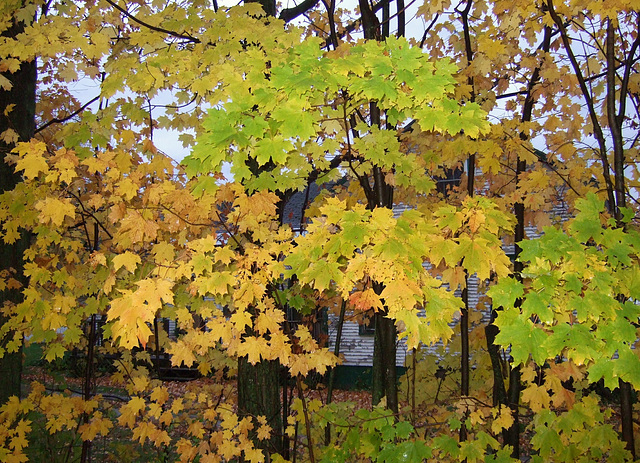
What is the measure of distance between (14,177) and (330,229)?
17.1 ft

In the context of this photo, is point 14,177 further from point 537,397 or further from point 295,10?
point 537,397

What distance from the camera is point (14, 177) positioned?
6.24 meters

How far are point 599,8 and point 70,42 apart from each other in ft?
17.0

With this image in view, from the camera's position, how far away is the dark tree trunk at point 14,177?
609 centimetres

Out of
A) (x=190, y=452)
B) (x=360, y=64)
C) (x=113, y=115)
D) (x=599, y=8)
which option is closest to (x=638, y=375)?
(x=360, y=64)

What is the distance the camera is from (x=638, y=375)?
256 cm

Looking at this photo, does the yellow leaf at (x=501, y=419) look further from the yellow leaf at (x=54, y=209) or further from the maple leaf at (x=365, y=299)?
the yellow leaf at (x=54, y=209)

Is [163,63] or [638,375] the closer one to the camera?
[638,375]

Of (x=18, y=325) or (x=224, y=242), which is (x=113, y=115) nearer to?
(x=224, y=242)

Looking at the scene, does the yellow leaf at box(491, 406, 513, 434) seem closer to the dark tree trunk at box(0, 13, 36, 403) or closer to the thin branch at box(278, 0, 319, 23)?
the thin branch at box(278, 0, 319, 23)

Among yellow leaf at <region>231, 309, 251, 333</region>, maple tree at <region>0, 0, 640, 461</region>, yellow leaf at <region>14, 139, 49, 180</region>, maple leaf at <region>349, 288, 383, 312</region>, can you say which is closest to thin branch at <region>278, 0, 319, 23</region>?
maple tree at <region>0, 0, 640, 461</region>

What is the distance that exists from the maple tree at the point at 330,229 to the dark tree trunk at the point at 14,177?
12 cm

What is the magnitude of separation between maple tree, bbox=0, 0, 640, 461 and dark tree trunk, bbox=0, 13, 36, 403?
0.38 feet

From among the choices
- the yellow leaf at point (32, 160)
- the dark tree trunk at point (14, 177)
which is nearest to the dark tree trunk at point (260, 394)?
the yellow leaf at point (32, 160)
